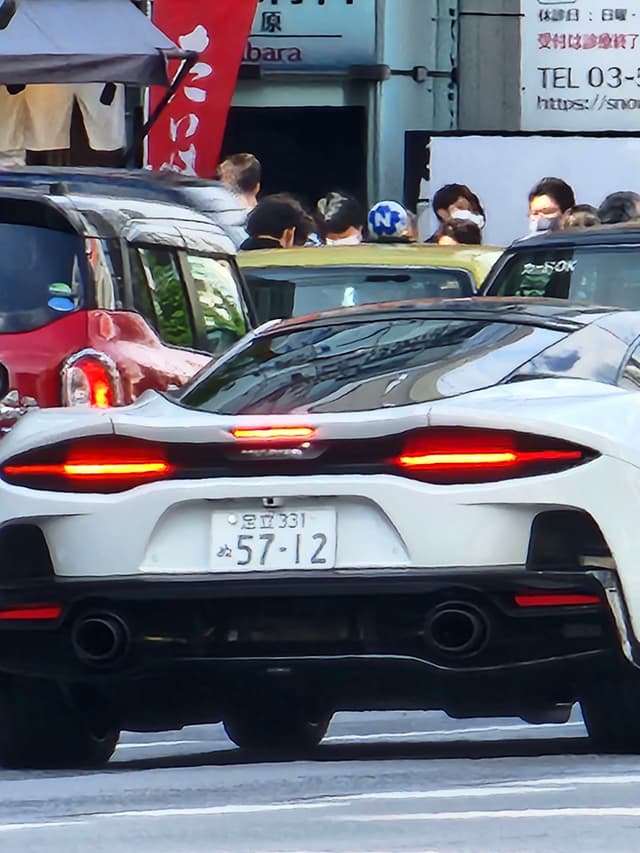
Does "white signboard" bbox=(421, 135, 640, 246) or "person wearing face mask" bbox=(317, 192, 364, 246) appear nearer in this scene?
"person wearing face mask" bbox=(317, 192, 364, 246)

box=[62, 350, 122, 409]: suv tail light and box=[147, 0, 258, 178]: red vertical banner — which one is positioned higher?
box=[147, 0, 258, 178]: red vertical banner

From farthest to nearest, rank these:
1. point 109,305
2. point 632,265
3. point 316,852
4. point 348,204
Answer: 1. point 348,204
2. point 632,265
3. point 109,305
4. point 316,852

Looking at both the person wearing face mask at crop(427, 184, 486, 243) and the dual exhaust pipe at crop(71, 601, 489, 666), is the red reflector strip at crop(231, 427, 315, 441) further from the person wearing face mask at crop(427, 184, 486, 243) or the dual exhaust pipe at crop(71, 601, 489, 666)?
the person wearing face mask at crop(427, 184, 486, 243)

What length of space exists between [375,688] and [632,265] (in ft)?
19.5

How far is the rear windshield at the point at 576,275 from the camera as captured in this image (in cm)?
1329

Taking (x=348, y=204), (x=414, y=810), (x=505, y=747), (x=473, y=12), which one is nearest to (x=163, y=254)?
(x=505, y=747)

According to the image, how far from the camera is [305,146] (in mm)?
27406

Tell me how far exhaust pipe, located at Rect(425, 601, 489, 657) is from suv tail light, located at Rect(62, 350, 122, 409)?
9.57 feet

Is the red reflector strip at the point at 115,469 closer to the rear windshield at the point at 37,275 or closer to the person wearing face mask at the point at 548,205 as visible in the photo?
the rear windshield at the point at 37,275

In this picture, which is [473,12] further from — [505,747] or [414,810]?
[414,810]

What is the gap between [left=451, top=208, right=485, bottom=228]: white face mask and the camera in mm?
19469

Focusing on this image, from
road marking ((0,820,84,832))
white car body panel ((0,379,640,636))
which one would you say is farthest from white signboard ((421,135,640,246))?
road marking ((0,820,84,832))

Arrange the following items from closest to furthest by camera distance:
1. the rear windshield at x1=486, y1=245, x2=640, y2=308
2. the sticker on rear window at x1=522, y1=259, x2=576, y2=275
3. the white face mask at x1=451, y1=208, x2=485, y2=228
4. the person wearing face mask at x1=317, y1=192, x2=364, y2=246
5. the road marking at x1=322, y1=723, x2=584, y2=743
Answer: the road marking at x1=322, y1=723, x2=584, y2=743
the rear windshield at x1=486, y1=245, x2=640, y2=308
the sticker on rear window at x1=522, y1=259, x2=576, y2=275
the person wearing face mask at x1=317, y1=192, x2=364, y2=246
the white face mask at x1=451, y1=208, x2=485, y2=228

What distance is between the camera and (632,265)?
13297mm
